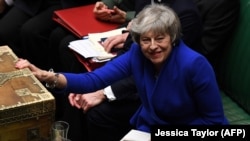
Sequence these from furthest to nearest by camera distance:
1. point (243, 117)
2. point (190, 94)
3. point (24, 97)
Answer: point (243, 117), point (190, 94), point (24, 97)

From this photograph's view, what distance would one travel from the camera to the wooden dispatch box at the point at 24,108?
1.58 meters

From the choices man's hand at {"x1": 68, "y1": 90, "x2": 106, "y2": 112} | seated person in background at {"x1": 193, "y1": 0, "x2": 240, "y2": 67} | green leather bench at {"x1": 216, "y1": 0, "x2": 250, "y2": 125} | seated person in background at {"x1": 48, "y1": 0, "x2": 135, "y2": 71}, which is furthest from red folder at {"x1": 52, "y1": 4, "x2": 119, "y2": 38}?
green leather bench at {"x1": 216, "y1": 0, "x2": 250, "y2": 125}

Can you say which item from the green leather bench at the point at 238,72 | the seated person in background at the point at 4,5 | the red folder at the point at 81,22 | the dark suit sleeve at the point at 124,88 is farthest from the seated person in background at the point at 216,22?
the seated person in background at the point at 4,5

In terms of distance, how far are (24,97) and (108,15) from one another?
1.00 m

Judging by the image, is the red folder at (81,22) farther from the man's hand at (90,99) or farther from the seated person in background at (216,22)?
the seated person in background at (216,22)

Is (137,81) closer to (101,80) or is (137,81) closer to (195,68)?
(101,80)

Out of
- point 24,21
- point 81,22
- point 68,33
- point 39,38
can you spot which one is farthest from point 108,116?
point 24,21

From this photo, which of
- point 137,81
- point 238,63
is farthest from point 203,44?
point 137,81

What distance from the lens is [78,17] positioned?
256 cm

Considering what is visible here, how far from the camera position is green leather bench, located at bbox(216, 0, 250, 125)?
218cm

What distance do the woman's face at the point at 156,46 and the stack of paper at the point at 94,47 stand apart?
1.45 feet

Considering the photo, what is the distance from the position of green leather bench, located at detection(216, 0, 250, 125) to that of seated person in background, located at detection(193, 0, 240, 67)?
4 cm

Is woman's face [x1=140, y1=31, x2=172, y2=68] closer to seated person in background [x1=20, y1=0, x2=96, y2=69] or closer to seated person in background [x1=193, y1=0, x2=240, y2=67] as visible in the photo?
seated person in background [x1=193, y1=0, x2=240, y2=67]

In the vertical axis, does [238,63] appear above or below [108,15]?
below
